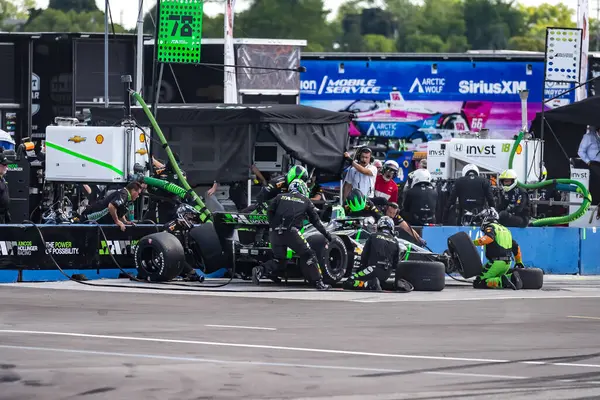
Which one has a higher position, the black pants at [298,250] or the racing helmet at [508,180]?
the racing helmet at [508,180]

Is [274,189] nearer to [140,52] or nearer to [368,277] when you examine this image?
[368,277]

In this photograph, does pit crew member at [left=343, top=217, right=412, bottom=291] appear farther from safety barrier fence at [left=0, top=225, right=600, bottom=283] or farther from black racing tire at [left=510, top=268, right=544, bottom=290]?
safety barrier fence at [left=0, top=225, right=600, bottom=283]

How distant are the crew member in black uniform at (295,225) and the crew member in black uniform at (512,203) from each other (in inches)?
238

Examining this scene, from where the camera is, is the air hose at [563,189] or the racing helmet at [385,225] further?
the air hose at [563,189]

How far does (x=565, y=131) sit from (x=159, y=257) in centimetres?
1334

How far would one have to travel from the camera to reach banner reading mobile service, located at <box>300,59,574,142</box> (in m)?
36.8

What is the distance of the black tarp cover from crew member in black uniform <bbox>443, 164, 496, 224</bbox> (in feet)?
7.78

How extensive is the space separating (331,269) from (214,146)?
A: 197 inches

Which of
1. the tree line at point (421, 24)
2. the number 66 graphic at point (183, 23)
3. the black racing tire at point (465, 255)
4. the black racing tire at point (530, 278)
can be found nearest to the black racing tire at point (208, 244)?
the black racing tire at point (465, 255)

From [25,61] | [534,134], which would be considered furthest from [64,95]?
[534,134]

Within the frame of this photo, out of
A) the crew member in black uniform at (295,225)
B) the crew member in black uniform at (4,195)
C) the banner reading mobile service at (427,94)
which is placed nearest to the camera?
the crew member in black uniform at (295,225)

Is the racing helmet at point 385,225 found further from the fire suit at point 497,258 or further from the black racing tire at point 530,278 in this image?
the black racing tire at point 530,278

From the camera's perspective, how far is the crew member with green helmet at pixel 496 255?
788 inches

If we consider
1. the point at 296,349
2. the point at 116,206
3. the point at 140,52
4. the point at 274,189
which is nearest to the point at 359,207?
the point at 274,189
